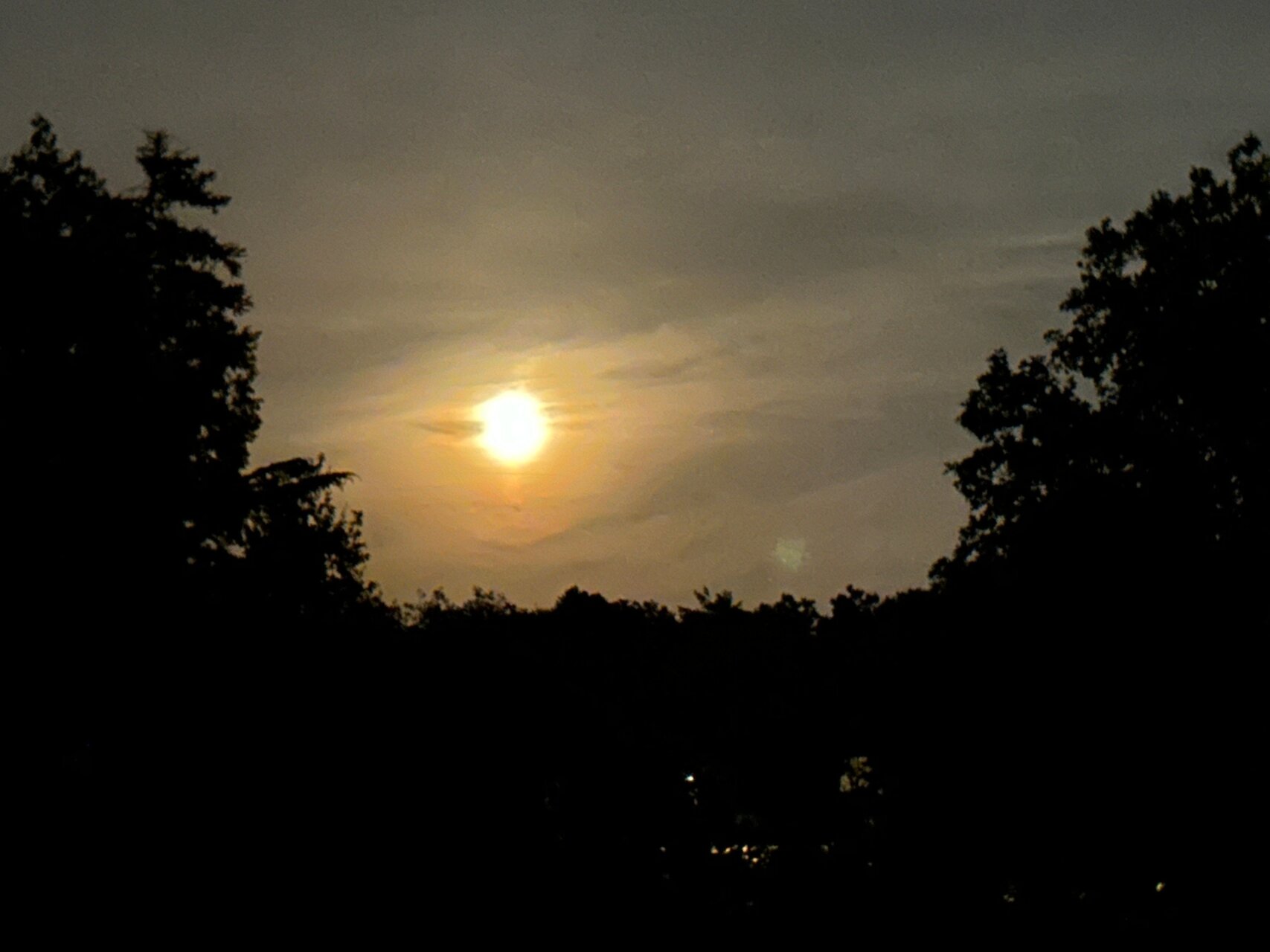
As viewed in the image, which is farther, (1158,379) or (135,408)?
(1158,379)

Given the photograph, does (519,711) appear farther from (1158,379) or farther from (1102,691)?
(1158,379)

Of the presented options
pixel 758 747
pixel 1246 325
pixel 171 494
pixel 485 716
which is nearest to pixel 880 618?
pixel 758 747

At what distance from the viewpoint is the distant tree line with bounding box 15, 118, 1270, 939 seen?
683 inches

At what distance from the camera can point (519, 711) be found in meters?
24.6

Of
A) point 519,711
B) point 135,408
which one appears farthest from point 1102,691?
point 135,408

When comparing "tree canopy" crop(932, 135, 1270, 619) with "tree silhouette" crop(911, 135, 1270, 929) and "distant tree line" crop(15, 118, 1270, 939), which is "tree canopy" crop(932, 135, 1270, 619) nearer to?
"distant tree line" crop(15, 118, 1270, 939)

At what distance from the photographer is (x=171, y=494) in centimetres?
2925

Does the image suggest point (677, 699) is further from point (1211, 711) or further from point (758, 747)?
point (1211, 711)

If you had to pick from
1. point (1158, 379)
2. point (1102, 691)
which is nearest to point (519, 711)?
point (1102, 691)

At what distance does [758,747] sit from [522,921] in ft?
23.0

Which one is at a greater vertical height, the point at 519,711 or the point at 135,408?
the point at 135,408

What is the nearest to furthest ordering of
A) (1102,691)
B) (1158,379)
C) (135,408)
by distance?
(1102,691) → (135,408) → (1158,379)

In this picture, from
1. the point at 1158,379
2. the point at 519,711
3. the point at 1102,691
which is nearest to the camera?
the point at 1102,691

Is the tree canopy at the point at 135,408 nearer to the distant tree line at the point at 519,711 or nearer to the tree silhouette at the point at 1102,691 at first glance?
the distant tree line at the point at 519,711
